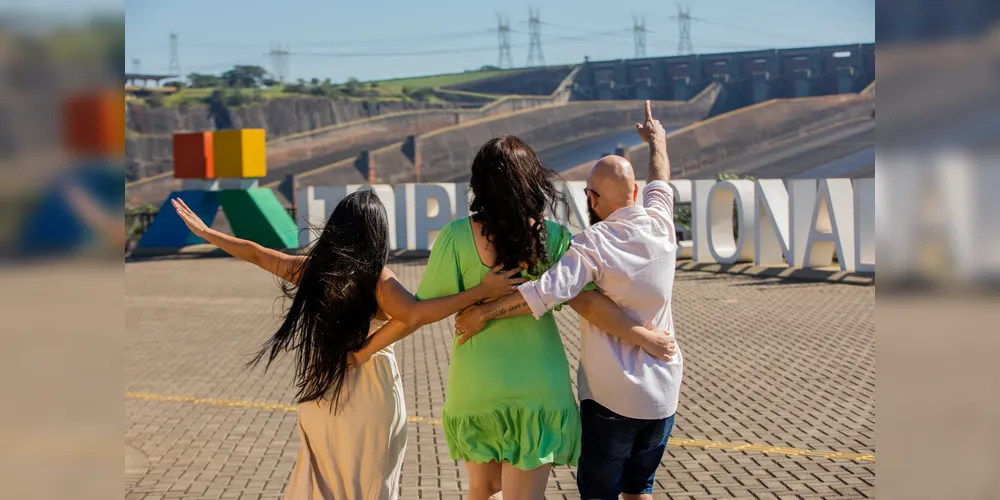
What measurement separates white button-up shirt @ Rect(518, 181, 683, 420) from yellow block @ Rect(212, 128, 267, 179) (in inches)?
958

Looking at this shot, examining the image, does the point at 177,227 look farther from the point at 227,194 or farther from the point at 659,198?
the point at 659,198

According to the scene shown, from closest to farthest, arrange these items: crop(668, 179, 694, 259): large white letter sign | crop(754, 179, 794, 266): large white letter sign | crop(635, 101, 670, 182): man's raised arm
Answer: crop(635, 101, 670, 182): man's raised arm, crop(754, 179, 794, 266): large white letter sign, crop(668, 179, 694, 259): large white letter sign

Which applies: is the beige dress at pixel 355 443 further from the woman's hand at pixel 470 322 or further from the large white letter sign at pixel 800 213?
the large white letter sign at pixel 800 213

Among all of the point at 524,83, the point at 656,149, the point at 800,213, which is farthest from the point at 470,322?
the point at 524,83

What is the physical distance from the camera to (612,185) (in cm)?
385

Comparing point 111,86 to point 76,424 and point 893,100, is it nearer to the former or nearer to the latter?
point 76,424

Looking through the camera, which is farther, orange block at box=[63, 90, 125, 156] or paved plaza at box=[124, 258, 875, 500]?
paved plaza at box=[124, 258, 875, 500]

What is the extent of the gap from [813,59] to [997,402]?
62575 millimetres

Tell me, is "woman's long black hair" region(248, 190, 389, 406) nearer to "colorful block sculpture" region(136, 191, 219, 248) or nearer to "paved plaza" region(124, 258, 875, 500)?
"paved plaza" region(124, 258, 875, 500)

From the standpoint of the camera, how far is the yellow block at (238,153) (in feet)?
89.2

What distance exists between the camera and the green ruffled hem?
144 inches

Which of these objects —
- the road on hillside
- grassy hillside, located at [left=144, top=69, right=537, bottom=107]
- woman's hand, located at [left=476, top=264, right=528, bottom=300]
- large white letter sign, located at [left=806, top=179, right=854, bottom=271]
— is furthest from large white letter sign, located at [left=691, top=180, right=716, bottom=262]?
grassy hillside, located at [left=144, top=69, right=537, bottom=107]

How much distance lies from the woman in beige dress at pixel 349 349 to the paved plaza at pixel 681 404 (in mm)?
2180

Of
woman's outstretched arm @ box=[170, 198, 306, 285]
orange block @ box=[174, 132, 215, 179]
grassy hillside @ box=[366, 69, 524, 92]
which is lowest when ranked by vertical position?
woman's outstretched arm @ box=[170, 198, 306, 285]
